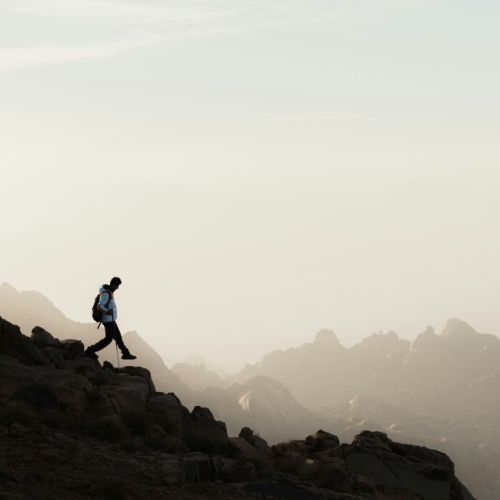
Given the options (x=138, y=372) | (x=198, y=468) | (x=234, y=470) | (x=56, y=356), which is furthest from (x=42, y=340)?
(x=234, y=470)

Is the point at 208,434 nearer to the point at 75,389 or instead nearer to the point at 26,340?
the point at 75,389

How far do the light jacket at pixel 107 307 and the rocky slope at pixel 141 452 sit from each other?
5.31 feet

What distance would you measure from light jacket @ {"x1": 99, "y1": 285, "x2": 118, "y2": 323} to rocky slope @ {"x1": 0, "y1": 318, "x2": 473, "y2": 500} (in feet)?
5.31

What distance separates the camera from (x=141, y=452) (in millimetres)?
23578

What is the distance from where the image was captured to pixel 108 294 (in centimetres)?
2908

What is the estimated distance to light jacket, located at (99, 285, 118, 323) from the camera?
29.0m

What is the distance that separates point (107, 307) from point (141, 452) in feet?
22.3

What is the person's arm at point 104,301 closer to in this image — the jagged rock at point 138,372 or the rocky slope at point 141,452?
the rocky slope at point 141,452

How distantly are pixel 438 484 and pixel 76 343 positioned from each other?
509 inches

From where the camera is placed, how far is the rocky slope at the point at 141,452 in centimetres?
2062

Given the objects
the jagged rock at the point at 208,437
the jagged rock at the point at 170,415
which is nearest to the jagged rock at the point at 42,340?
the jagged rock at the point at 170,415

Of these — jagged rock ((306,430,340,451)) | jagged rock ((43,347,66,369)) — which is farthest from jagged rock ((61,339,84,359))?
jagged rock ((306,430,340,451))

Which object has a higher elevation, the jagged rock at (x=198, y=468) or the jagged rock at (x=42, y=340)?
the jagged rock at (x=42, y=340)

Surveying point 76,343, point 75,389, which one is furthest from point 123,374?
point 75,389
